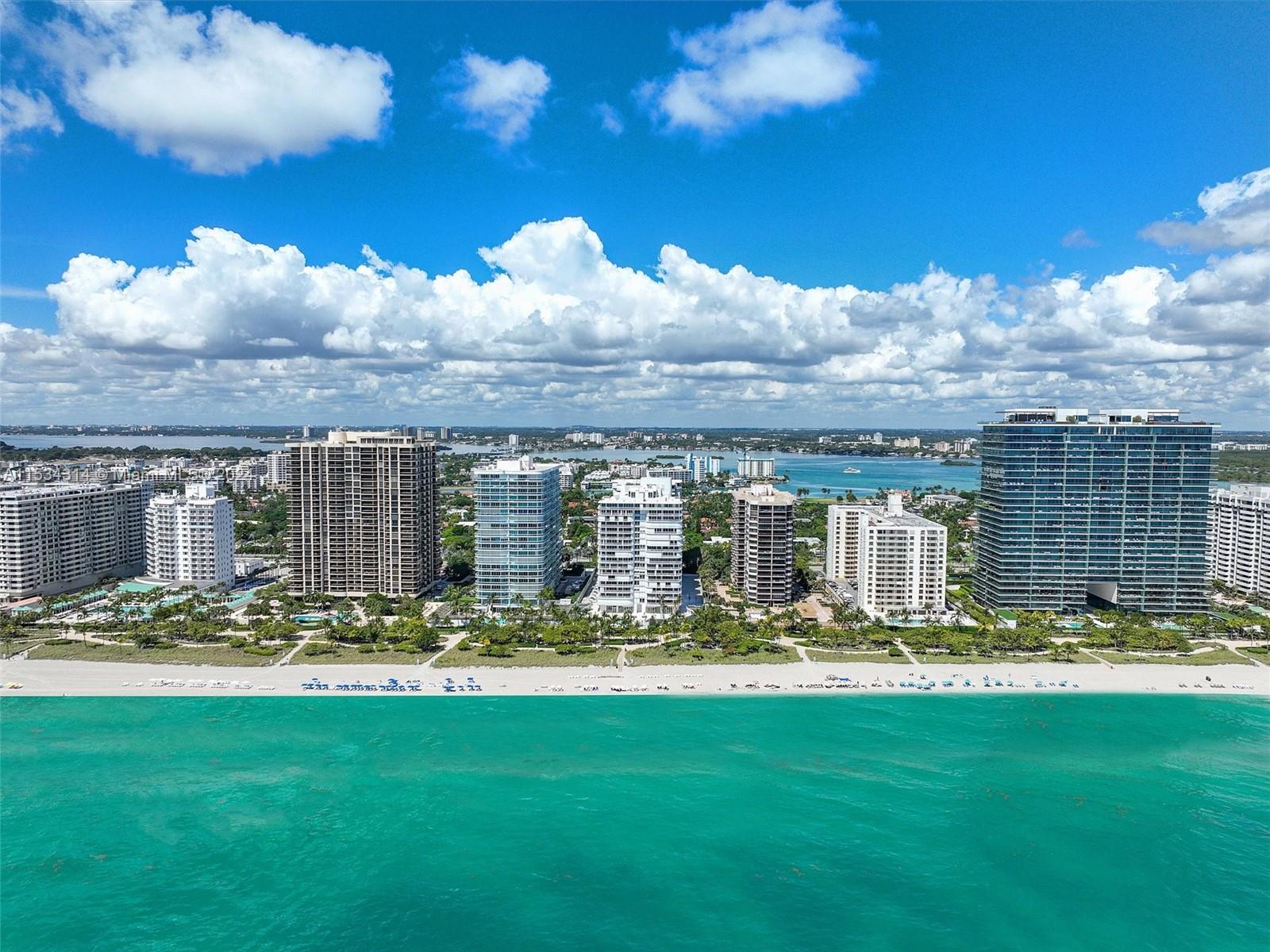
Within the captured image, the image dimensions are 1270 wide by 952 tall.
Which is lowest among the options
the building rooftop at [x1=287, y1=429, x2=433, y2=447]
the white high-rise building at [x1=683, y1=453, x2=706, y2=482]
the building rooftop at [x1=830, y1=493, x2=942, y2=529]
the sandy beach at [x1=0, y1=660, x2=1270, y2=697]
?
the sandy beach at [x1=0, y1=660, x2=1270, y2=697]

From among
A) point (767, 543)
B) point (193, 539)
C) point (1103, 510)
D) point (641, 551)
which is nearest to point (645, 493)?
point (641, 551)

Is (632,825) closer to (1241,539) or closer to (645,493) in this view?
(645,493)

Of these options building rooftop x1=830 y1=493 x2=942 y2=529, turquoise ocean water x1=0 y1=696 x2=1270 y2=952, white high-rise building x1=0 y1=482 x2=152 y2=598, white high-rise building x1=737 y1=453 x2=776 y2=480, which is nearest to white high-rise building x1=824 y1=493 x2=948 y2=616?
building rooftop x1=830 y1=493 x2=942 y2=529

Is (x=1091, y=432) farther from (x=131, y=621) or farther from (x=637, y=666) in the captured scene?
(x=131, y=621)

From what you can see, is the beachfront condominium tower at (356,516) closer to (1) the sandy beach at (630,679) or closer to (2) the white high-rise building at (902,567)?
(1) the sandy beach at (630,679)

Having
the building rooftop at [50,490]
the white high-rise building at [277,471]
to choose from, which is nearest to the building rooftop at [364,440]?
the building rooftop at [50,490]

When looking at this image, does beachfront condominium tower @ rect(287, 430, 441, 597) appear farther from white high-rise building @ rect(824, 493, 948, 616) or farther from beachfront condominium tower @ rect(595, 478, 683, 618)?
Result: white high-rise building @ rect(824, 493, 948, 616)

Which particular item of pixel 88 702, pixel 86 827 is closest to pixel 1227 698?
pixel 86 827
